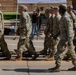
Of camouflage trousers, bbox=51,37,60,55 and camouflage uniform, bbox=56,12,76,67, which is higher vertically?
camouflage uniform, bbox=56,12,76,67

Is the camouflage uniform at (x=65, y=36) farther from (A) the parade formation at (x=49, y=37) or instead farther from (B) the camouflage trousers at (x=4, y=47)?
(B) the camouflage trousers at (x=4, y=47)

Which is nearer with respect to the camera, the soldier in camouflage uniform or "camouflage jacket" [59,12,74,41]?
"camouflage jacket" [59,12,74,41]

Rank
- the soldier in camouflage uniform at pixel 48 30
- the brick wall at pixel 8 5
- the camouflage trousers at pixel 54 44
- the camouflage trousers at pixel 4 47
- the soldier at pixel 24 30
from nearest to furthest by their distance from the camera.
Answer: the soldier at pixel 24 30 → the camouflage trousers at pixel 54 44 → the camouflage trousers at pixel 4 47 → the soldier in camouflage uniform at pixel 48 30 → the brick wall at pixel 8 5

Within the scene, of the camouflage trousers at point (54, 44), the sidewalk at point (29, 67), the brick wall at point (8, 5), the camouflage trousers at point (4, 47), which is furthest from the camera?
the brick wall at point (8, 5)

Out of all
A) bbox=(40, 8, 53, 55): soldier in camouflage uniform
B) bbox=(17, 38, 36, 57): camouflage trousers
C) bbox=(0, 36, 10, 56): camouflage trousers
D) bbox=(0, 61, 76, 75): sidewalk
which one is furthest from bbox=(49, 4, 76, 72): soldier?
bbox=(0, 36, 10, 56): camouflage trousers

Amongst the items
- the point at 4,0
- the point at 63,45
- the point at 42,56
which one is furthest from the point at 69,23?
the point at 4,0

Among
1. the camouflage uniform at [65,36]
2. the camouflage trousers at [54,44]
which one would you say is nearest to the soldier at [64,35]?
the camouflage uniform at [65,36]

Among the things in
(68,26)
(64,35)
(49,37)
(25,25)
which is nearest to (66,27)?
(68,26)

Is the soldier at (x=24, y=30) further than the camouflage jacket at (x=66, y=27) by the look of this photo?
Yes

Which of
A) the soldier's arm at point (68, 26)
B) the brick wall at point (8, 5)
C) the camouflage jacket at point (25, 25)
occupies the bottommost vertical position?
the brick wall at point (8, 5)

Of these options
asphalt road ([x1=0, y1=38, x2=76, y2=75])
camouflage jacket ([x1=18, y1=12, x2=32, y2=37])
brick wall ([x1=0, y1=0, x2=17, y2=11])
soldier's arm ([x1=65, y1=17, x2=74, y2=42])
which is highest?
soldier's arm ([x1=65, y1=17, x2=74, y2=42])

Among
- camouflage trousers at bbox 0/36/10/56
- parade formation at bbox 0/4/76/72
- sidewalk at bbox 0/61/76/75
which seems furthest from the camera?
camouflage trousers at bbox 0/36/10/56

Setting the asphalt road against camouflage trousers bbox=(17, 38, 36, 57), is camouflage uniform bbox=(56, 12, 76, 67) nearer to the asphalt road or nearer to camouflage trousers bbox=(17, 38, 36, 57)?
the asphalt road

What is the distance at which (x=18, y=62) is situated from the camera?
15.6m
